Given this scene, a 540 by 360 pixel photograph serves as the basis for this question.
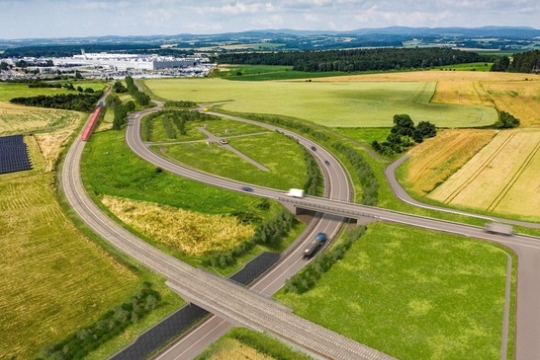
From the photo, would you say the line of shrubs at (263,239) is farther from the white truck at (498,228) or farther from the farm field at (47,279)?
the white truck at (498,228)

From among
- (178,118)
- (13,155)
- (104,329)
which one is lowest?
(104,329)

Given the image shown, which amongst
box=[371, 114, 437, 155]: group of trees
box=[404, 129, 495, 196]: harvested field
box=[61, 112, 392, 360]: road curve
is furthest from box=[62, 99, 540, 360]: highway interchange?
box=[371, 114, 437, 155]: group of trees

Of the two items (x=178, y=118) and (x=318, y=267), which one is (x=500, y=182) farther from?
(x=178, y=118)

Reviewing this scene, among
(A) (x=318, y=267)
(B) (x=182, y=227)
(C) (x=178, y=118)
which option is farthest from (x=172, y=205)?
(C) (x=178, y=118)

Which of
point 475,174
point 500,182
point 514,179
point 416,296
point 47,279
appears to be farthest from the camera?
point 475,174

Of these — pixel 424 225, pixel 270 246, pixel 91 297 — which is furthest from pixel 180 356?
pixel 424 225

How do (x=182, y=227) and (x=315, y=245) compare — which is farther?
(x=182, y=227)

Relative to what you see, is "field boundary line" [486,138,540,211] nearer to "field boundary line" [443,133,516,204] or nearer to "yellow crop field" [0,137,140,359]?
"field boundary line" [443,133,516,204]
